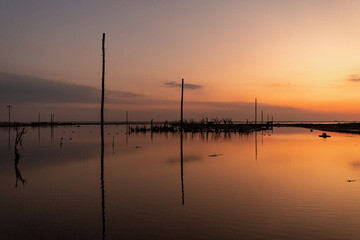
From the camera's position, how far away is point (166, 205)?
33.9ft

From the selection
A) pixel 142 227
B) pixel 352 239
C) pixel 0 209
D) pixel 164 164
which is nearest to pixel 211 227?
pixel 142 227

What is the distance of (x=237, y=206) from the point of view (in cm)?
1019

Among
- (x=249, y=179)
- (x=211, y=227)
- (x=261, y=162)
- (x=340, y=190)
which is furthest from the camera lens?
(x=261, y=162)

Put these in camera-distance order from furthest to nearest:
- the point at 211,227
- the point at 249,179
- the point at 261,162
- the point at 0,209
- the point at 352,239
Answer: the point at 261,162 < the point at 249,179 < the point at 0,209 < the point at 211,227 < the point at 352,239

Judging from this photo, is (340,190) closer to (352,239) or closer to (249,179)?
(249,179)

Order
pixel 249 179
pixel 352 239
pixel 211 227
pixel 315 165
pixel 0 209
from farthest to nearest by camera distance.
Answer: pixel 315 165, pixel 249 179, pixel 0 209, pixel 211 227, pixel 352 239

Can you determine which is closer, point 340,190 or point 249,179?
point 340,190

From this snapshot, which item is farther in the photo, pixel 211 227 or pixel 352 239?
pixel 211 227

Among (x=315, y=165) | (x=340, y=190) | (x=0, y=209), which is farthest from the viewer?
(x=315, y=165)

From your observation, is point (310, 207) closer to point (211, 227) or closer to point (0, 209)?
point (211, 227)

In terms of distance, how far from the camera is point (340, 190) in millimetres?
12547

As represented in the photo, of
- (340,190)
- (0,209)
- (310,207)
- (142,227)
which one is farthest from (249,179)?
(0,209)

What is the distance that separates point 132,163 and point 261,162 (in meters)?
8.20

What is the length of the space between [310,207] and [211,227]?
371cm
